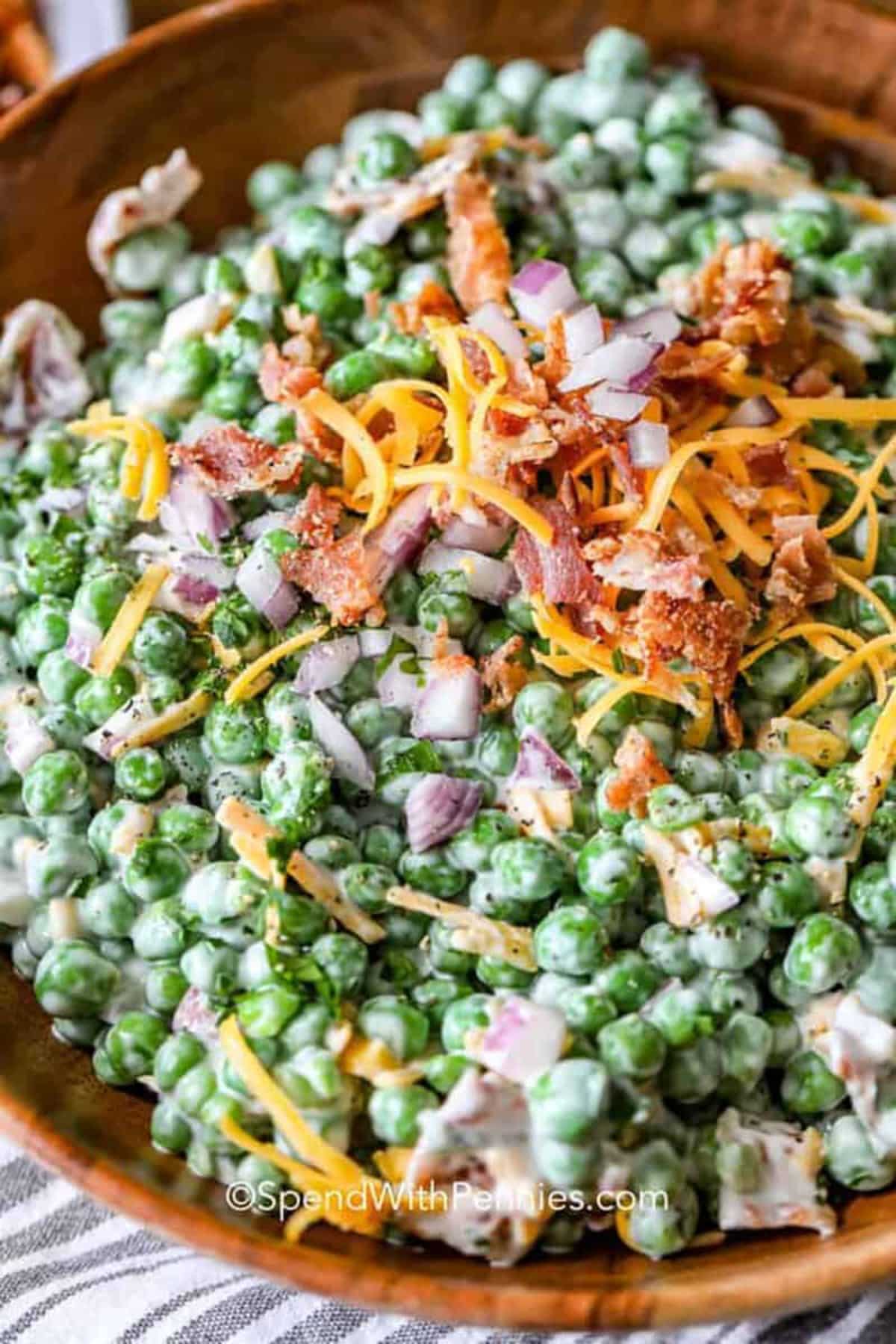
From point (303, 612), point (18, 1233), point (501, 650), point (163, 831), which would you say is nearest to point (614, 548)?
point (501, 650)

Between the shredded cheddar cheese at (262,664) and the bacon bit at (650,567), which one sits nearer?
the bacon bit at (650,567)

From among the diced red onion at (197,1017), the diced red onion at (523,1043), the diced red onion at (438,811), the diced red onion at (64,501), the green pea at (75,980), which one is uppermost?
the diced red onion at (64,501)

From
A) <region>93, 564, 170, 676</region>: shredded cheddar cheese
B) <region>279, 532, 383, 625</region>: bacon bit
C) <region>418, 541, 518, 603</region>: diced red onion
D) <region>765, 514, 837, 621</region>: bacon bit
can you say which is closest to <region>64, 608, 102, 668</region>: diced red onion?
<region>93, 564, 170, 676</region>: shredded cheddar cheese

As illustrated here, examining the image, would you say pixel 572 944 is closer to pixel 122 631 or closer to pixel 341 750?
pixel 341 750

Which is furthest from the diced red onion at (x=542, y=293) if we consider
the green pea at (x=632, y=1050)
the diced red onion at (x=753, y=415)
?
the green pea at (x=632, y=1050)

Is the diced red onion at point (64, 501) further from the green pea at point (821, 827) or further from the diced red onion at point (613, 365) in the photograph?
the green pea at point (821, 827)

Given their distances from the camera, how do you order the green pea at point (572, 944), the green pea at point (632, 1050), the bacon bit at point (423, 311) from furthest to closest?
1. the bacon bit at point (423, 311)
2. the green pea at point (572, 944)
3. the green pea at point (632, 1050)
